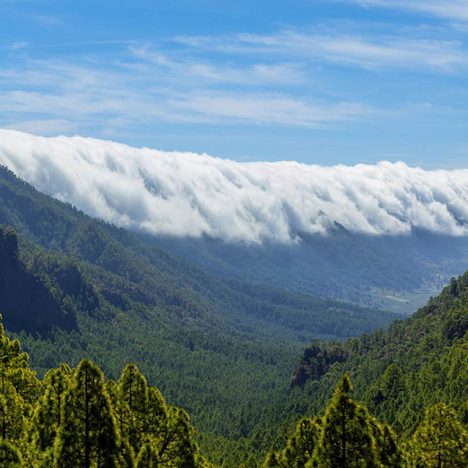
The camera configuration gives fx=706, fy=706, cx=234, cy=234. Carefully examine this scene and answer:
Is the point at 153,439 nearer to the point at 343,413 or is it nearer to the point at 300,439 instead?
the point at 300,439

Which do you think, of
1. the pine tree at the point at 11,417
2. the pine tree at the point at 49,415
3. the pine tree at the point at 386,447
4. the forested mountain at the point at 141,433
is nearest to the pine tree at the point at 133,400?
the forested mountain at the point at 141,433

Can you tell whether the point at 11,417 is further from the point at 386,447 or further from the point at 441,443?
the point at 441,443

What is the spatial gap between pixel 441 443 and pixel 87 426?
4205 cm

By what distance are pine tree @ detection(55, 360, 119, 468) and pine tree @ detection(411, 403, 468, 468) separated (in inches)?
1504

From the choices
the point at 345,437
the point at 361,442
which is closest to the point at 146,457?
the point at 345,437

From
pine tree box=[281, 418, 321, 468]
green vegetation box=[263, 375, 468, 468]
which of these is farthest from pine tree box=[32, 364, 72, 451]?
pine tree box=[281, 418, 321, 468]

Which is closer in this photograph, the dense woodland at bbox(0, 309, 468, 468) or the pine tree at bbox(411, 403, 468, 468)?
the dense woodland at bbox(0, 309, 468, 468)

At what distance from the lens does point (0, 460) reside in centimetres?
5869

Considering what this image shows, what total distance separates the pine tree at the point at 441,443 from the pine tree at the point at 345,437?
21.9m

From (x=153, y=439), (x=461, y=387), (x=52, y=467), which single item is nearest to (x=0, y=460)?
(x=52, y=467)

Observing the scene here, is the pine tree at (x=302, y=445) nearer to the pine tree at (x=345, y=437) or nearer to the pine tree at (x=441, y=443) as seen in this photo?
the pine tree at (x=441, y=443)

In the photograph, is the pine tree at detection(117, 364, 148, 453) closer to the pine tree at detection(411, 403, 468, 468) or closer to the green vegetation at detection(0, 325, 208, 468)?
the green vegetation at detection(0, 325, 208, 468)

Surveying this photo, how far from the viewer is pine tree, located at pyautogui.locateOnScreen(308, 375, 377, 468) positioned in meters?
61.4

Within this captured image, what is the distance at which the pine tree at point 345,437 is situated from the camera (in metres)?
61.4
